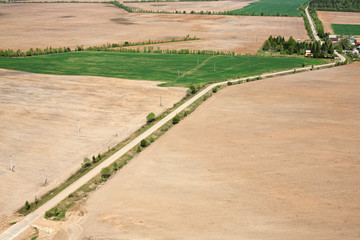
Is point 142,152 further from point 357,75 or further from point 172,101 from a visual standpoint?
point 357,75

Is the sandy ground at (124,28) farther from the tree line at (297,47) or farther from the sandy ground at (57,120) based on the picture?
the sandy ground at (57,120)

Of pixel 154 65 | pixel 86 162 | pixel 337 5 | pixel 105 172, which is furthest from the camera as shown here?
pixel 337 5

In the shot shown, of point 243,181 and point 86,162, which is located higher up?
point 86,162

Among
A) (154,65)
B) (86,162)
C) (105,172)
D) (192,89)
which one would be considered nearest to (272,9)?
(154,65)

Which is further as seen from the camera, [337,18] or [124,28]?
[337,18]

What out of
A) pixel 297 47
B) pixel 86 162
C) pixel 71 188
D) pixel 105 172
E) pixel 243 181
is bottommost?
pixel 71 188

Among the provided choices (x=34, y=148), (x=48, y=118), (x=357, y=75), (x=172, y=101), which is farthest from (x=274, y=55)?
(x=34, y=148)

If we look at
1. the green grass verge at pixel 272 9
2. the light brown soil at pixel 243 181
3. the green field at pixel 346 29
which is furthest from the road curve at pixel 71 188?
the green grass verge at pixel 272 9

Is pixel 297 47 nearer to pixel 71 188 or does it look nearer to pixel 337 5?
pixel 71 188
